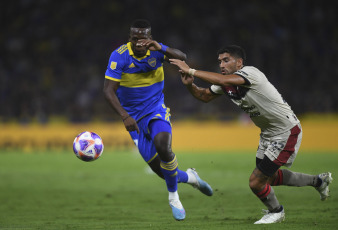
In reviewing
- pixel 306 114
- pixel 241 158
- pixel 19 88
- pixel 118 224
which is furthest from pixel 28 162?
pixel 118 224

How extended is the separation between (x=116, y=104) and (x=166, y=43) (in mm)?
14799

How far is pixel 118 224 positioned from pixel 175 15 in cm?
1689

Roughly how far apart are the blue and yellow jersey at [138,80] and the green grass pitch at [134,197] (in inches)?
60.0

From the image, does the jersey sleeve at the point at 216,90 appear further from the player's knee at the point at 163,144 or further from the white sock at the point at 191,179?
the white sock at the point at 191,179

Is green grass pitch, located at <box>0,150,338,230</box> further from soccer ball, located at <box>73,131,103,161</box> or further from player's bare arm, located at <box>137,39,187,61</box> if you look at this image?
player's bare arm, located at <box>137,39,187,61</box>

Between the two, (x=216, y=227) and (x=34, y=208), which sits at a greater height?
(x=216, y=227)

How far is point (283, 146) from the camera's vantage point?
6633mm

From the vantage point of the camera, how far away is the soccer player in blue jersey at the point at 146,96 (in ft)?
22.6

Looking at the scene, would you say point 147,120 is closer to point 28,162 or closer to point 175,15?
point 28,162

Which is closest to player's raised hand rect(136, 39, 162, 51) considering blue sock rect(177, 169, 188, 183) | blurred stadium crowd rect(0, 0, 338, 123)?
blue sock rect(177, 169, 188, 183)

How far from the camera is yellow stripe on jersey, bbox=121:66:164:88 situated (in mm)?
7266

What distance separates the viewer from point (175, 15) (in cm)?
2270

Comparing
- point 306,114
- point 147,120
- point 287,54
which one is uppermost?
point 147,120

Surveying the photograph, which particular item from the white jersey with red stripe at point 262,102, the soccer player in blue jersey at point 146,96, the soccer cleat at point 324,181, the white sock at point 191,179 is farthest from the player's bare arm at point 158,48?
the soccer cleat at point 324,181
